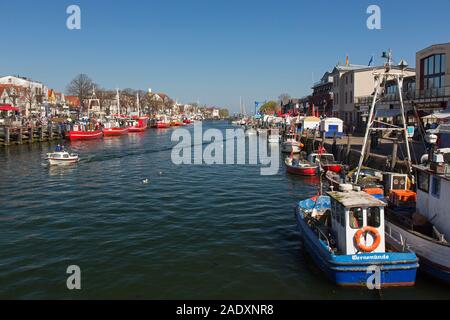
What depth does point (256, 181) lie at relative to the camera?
3716cm

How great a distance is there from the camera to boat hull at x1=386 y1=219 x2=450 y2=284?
14.4 meters

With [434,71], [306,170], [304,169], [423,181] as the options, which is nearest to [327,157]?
[306,170]

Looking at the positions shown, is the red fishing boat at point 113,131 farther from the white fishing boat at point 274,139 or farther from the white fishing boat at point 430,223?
the white fishing boat at point 430,223

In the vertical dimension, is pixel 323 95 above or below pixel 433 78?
above

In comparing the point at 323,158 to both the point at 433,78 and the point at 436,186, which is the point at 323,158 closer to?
the point at 433,78

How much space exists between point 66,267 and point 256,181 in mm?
22856

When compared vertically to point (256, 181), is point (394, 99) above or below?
above

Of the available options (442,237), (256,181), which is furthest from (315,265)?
(256,181)

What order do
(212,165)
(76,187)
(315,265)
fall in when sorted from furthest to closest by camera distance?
(212,165)
(76,187)
(315,265)

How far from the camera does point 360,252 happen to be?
14523mm

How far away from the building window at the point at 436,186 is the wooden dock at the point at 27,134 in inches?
2644

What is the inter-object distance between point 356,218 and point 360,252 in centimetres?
126

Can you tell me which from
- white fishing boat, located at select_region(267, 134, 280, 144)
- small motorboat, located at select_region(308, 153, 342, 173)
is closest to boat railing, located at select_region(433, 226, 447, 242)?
small motorboat, located at select_region(308, 153, 342, 173)
